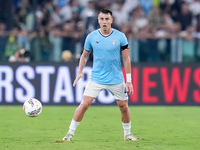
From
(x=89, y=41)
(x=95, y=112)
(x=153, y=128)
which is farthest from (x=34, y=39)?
(x=89, y=41)

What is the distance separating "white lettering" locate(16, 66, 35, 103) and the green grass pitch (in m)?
0.40

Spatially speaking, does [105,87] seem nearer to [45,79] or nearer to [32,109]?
[32,109]

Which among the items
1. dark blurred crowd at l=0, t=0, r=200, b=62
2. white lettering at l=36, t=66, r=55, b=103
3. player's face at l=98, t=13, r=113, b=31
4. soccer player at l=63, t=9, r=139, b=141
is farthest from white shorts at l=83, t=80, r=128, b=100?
dark blurred crowd at l=0, t=0, r=200, b=62

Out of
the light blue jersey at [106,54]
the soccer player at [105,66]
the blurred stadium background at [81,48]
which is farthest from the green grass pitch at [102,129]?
the light blue jersey at [106,54]

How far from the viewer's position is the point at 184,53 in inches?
698

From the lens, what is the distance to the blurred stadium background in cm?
1659

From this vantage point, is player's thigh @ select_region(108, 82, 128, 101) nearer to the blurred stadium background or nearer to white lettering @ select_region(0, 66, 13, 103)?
the blurred stadium background

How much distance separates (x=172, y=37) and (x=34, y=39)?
13.9 ft

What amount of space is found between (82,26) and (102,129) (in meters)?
7.96

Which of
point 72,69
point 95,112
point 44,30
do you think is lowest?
point 95,112

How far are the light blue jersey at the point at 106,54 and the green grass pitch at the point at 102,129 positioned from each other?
1080 millimetres

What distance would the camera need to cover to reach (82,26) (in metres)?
19.2

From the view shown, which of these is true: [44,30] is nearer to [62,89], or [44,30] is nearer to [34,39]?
[34,39]

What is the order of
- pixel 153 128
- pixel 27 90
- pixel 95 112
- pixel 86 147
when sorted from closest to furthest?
pixel 86 147 < pixel 153 128 < pixel 95 112 < pixel 27 90
